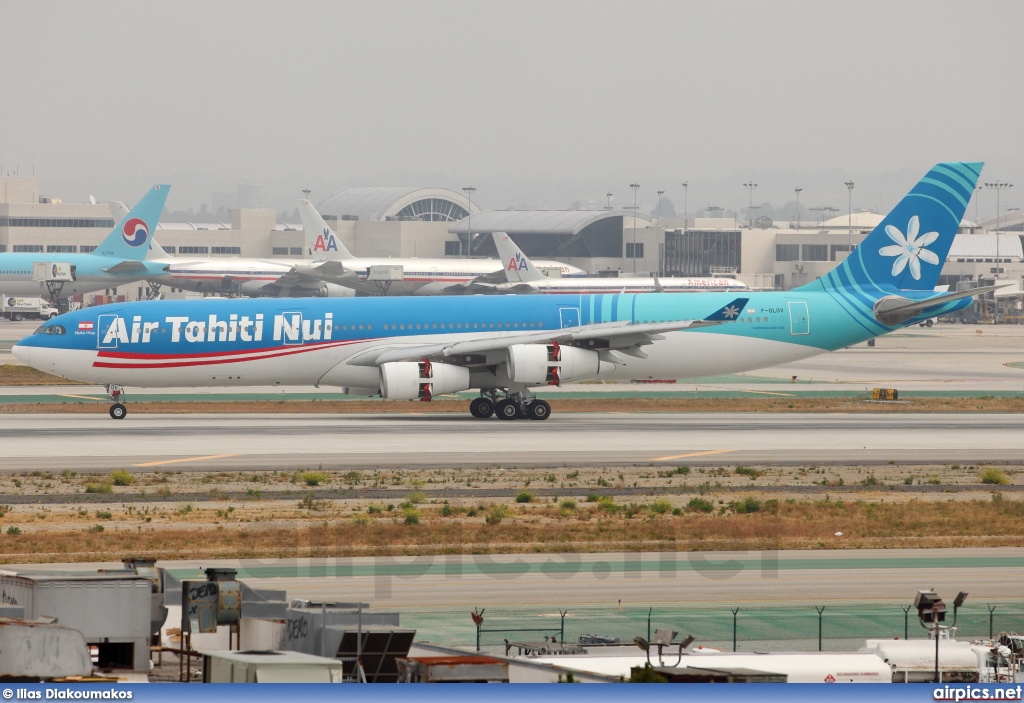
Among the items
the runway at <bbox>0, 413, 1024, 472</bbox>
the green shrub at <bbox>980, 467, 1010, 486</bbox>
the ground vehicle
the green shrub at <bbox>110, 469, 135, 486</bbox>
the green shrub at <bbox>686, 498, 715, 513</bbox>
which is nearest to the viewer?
the green shrub at <bbox>686, 498, 715, 513</bbox>

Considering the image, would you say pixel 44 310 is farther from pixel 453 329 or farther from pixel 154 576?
pixel 154 576

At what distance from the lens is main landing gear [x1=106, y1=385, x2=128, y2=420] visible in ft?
179

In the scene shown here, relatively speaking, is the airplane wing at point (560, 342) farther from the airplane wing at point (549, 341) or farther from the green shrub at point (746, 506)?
the green shrub at point (746, 506)

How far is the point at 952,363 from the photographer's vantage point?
9231cm

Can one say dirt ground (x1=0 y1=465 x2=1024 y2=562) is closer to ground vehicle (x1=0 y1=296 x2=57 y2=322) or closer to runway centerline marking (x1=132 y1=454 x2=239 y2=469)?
runway centerline marking (x1=132 y1=454 x2=239 y2=469)

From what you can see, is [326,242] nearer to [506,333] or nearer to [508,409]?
[506,333]

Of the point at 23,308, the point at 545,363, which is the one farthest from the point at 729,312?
the point at 23,308

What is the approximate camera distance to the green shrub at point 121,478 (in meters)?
37.7

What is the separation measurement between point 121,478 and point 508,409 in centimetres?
2051

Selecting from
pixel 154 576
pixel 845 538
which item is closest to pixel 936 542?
pixel 845 538

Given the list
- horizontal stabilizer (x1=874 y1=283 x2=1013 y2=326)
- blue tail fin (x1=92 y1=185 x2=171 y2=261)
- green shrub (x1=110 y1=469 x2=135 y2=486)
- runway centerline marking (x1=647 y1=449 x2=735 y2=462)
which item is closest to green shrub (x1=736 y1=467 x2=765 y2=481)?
runway centerline marking (x1=647 y1=449 x2=735 y2=462)

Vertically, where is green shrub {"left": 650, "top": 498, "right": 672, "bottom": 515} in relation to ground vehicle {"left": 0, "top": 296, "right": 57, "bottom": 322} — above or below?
below

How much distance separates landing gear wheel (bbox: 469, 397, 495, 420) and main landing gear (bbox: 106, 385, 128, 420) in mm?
13851

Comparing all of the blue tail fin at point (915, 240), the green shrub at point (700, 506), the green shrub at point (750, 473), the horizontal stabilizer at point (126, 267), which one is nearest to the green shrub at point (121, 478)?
the green shrub at point (700, 506)
